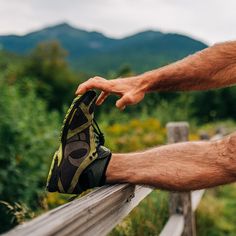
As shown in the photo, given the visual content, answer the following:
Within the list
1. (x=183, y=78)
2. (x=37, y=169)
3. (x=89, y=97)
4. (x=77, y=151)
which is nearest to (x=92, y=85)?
(x=89, y=97)

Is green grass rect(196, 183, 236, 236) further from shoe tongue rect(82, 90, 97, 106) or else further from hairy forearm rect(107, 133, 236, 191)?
shoe tongue rect(82, 90, 97, 106)

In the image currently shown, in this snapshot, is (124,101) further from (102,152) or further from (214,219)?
(214,219)

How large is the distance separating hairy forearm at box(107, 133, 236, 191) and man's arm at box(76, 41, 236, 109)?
9.8 inches

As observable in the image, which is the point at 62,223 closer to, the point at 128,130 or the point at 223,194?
the point at 223,194

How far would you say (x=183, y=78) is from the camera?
264 cm

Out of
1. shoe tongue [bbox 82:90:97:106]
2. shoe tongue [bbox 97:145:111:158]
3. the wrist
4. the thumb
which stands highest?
the wrist

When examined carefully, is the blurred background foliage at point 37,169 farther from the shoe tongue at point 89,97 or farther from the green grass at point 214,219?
the shoe tongue at point 89,97

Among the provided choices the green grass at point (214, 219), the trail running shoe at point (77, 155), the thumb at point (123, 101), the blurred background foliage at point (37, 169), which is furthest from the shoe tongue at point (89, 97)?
the green grass at point (214, 219)

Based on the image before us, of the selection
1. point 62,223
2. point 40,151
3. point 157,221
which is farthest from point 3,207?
point 62,223

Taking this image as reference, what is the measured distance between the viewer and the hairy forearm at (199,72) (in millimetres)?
2588

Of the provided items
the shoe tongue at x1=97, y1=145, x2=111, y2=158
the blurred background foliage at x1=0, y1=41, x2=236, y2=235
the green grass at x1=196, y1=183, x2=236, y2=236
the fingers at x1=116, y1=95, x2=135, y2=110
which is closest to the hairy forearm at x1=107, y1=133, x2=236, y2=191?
the shoe tongue at x1=97, y1=145, x2=111, y2=158

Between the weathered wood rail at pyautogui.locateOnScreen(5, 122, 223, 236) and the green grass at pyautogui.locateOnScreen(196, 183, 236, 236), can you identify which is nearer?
the weathered wood rail at pyautogui.locateOnScreen(5, 122, 223, 236)

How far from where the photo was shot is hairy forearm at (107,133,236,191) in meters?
2.45

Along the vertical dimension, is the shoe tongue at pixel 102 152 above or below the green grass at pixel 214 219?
above
